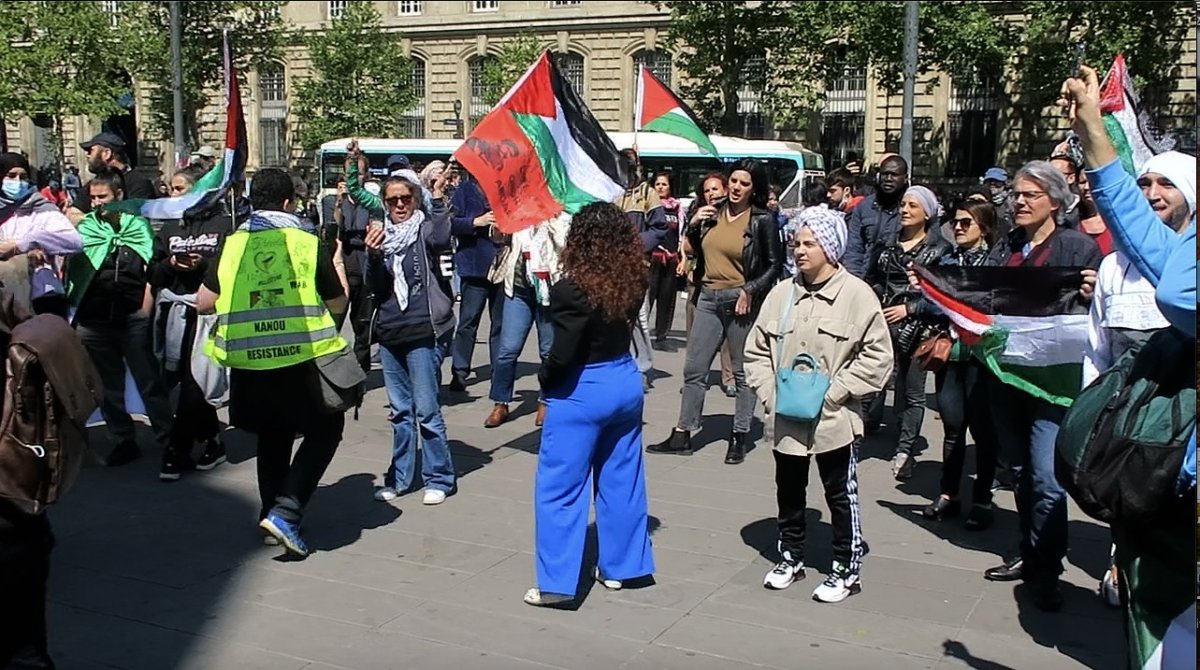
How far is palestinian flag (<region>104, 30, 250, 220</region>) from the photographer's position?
6.52 metres

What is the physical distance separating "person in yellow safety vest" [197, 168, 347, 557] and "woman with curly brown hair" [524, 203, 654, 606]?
4.10ft

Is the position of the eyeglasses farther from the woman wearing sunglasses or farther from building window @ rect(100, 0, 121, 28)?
building window @ rect(100, 0, 121, 28)

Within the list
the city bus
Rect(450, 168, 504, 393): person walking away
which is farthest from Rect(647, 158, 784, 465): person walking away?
the city bus

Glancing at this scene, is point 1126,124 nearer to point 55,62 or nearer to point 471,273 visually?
point 471,273

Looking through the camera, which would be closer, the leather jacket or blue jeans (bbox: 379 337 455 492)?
blue jeans (bbox: 379 337 455 492)

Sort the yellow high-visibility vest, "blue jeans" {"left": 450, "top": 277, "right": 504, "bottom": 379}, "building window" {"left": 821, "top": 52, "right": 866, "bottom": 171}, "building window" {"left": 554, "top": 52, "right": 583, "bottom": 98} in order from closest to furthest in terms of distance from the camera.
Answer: the yellow high-visibility vest, "blue jeans" {"left": 450, "top": 277, "right": 504, "bottom": 379}, "building window" {"left": 821, "top": 52, "right": 866, "bottom": 171}, "building window" {"left": 554, "top": 52, "right": 583, "bottom": 98}

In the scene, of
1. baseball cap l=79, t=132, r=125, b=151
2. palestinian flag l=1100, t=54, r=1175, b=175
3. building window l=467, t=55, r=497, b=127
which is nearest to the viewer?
palestinian flag l=1100, t=54, r=1175, b=175

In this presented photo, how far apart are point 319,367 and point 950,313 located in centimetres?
298

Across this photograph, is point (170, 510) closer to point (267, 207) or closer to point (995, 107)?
point (267, 207)

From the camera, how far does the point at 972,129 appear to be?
35.6 metres

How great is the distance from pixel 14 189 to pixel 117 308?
1.06 m

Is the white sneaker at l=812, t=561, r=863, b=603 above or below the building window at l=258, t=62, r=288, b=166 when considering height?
below

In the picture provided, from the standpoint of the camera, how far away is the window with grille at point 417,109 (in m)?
43.4

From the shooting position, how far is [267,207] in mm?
5773
